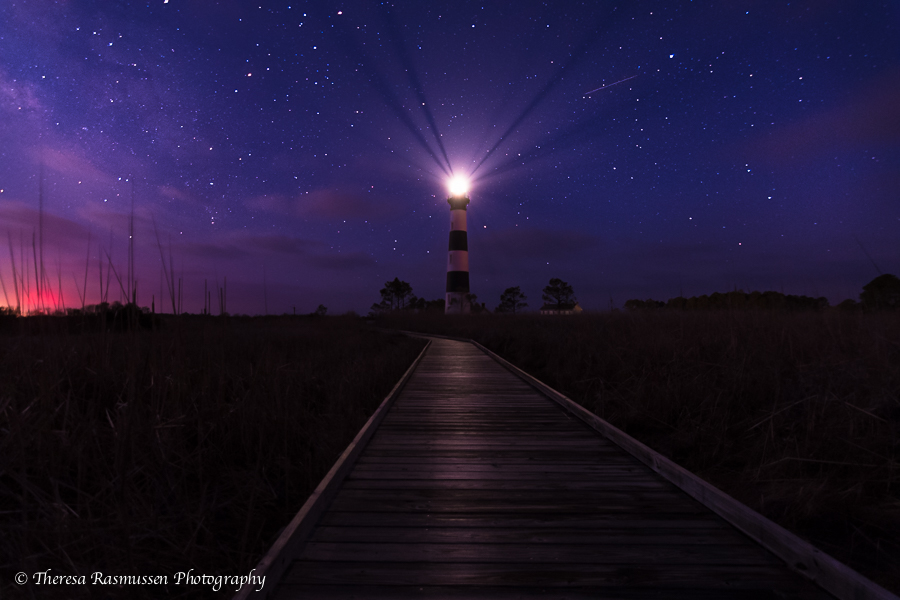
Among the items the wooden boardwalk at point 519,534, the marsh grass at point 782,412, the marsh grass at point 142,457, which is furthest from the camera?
the marsh grass at point 782,412

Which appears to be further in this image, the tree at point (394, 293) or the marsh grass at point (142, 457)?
the tree at point (394, 293)

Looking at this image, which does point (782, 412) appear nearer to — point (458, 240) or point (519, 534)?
point (519, 534)

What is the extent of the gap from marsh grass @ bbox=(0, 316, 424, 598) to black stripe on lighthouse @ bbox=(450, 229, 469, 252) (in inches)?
1045

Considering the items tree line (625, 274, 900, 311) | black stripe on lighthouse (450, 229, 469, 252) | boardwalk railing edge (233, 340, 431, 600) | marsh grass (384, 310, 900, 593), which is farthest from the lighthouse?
boardwalk railing edge (233, 340, 431, 600)

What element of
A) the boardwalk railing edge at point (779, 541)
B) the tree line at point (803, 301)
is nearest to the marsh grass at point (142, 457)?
the boardwalk railing edge at point (779, 541)

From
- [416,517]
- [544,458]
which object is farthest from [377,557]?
[544,458]

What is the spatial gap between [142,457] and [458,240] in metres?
29.3

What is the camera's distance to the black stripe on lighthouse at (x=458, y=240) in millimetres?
31516

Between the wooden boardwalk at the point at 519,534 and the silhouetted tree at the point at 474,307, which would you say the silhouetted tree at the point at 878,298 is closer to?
the wooden boardwalk at the point at 519,534

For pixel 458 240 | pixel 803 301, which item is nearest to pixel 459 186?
pixel 458 240

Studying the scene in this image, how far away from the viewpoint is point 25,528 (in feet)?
7.23

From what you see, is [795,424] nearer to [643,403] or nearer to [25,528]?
[643,403]

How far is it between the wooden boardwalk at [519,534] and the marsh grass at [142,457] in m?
0.62

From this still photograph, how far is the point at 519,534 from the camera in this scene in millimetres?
2328
